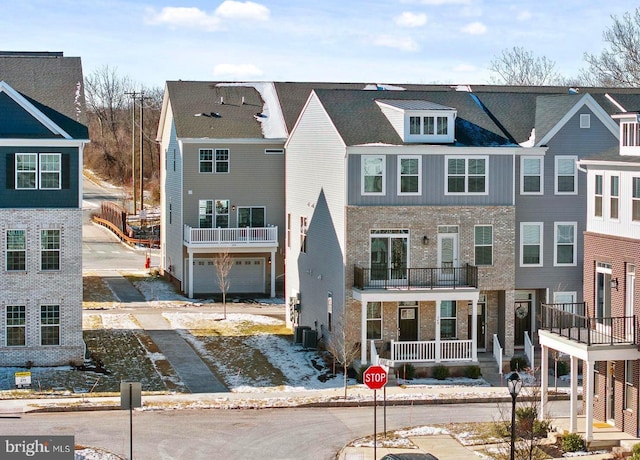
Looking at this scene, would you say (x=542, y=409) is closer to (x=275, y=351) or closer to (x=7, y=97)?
(x=275, y=351)

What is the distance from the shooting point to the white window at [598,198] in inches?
1299

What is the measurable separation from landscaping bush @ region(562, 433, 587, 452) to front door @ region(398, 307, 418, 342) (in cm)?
1135

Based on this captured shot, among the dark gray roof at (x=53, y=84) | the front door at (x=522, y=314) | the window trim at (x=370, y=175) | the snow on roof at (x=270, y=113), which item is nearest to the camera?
the dark gray roof at (x=53, y=84)

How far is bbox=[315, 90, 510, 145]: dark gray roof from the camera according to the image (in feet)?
136

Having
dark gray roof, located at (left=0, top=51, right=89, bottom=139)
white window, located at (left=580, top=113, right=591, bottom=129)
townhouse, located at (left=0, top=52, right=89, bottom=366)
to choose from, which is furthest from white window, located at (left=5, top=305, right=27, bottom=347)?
white window, located at (left=580, top=113, right=591, bottom=129)

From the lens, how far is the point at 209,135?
58.8 m

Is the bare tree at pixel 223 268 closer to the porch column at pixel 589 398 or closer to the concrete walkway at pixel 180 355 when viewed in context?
the concrete walkway at pixel 180 355

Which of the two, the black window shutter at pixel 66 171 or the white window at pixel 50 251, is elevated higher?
the black window shutter at pixel 66 171

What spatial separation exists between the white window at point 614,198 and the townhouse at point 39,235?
18155 mm

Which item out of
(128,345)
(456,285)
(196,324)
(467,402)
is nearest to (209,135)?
(196,324)

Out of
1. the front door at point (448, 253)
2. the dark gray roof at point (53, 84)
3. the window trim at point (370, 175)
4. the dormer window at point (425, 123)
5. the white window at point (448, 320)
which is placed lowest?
the white window at point (448, 320)

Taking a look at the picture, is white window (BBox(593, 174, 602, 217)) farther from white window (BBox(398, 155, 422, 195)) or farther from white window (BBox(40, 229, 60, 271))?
white window (BBox(40, 229, 60, 271))

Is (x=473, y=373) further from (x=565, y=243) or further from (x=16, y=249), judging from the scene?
(x=16, y=249)
